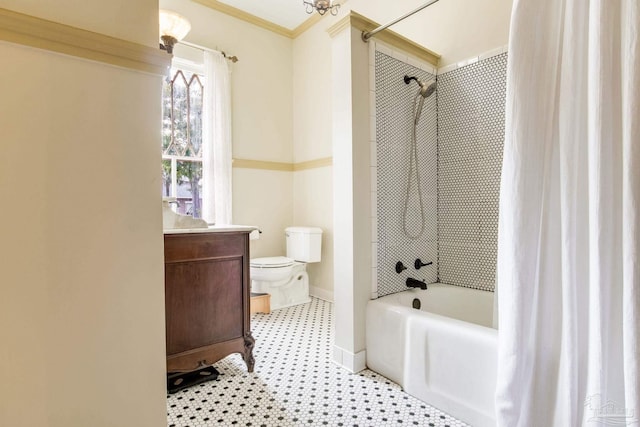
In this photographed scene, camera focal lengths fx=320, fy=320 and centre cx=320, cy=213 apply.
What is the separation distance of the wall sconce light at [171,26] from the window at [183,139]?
1424 mm

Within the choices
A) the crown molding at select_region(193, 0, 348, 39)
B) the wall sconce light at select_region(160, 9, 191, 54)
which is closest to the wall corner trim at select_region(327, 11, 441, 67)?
the wall sconce light at select_region(160, 9, 191, 54)

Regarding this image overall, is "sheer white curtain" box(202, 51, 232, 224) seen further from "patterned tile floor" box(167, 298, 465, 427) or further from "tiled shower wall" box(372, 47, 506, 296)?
"tiled shower wall" box(372, 47, 506, 296)

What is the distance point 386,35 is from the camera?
2.09 m

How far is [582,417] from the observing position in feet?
3.65

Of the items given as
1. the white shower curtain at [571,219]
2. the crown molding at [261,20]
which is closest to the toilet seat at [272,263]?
the white shower curtain at [571,219]

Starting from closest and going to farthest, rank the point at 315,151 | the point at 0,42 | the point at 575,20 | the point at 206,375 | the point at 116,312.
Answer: the point at 0,42 < the point at 116,312 < the point at 575,20 < the point at 206,375 < the point at 315,151

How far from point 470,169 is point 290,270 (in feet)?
6.10

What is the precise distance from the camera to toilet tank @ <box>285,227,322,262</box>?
3329 millimetres

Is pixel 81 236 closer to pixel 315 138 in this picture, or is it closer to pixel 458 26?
pixel 458 26

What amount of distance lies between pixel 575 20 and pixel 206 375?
94.4 inches

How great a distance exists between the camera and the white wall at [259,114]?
343 centimetres

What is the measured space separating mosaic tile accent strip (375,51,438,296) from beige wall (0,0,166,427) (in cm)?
138

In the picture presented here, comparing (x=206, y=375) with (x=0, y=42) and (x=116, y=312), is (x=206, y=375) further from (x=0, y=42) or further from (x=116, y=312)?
(x=0, y=42)

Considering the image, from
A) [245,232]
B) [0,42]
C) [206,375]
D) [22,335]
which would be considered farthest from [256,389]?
[0,42]
